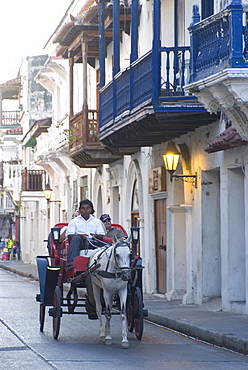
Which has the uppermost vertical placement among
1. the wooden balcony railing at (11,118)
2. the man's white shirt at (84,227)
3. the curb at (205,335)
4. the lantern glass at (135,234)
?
the wooden balcony railing at (11,118)

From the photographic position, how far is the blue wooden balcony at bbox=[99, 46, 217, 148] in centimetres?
1535

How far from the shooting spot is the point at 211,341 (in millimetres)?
12320

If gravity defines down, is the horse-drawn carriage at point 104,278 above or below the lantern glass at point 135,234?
below

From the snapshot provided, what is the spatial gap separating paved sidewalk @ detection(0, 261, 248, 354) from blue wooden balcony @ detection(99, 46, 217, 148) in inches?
136

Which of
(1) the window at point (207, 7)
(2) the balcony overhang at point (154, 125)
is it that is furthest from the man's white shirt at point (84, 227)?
(1) the window at point (207, 7)

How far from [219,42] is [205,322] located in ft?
14.6

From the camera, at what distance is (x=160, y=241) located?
20719mm

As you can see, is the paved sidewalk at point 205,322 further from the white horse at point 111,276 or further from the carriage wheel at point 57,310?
the carriage wheel at point 57,310

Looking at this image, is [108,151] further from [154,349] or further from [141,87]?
[154,349]

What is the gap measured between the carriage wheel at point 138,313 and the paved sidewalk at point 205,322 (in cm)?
104

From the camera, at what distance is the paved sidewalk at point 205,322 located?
11.8 m

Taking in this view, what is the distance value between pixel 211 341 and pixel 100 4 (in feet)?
36.6

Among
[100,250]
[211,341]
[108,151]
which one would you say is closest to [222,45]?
[100,250]

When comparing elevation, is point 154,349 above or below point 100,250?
below
